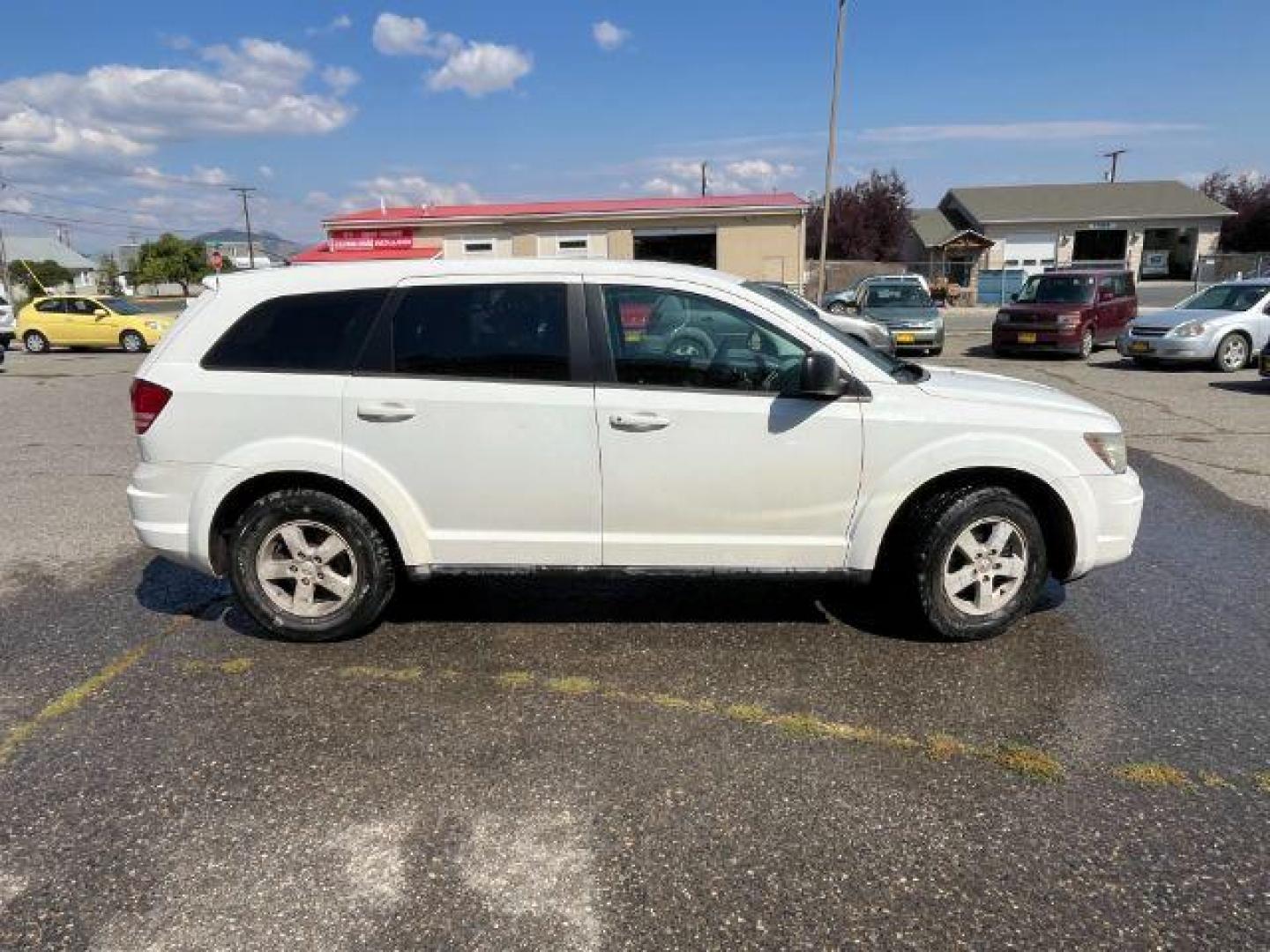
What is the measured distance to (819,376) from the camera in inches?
147

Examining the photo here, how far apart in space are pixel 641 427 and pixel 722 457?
40cm

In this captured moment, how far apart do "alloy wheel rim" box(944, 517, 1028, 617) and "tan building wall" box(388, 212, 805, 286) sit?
2772 cm

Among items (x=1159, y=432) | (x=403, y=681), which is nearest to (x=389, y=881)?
(x=403, y=681)

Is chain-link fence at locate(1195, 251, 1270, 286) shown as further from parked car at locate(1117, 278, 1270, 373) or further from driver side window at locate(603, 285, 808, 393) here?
driver side window at locate(603, 285, 808, 393)

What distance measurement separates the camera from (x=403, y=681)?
151 inches

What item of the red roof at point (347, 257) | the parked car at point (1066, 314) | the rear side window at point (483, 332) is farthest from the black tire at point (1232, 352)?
the rear side window at point (483, 332)

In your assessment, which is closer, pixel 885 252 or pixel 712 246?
pixel 712 246

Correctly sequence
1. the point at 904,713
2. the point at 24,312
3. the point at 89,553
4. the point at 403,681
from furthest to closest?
1. the point at 24,312
2. the point at 89,553
3. the point at 403,681
4. the point at 904,713

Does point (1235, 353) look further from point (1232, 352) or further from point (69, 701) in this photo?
point (69, 701)

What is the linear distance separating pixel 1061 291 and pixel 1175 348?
129 inches

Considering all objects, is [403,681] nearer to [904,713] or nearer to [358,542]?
[358,542]

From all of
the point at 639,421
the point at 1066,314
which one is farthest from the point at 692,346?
the point at 1066,314

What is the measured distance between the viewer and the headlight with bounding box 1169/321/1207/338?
14.5m

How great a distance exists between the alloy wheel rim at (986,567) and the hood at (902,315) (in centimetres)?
1430
